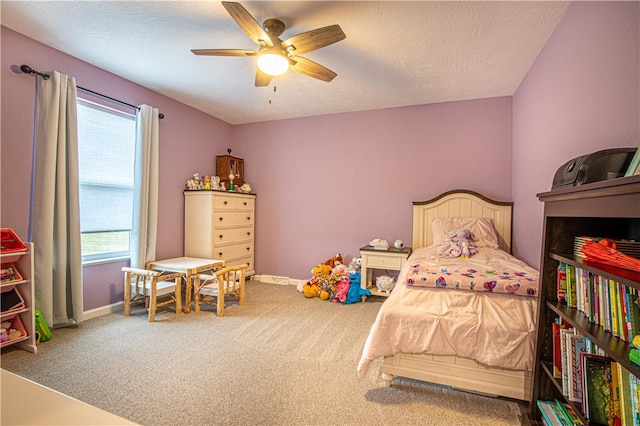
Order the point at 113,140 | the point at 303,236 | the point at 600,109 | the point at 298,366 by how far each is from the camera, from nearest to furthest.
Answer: the point at 600,109, the point at 298,366, the point at 113,140, the point at 303,236

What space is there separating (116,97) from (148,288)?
203 cm

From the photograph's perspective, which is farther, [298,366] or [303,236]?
[303,236]

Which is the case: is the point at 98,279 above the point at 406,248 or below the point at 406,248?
below

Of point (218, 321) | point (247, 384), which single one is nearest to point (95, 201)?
point (218, 321)

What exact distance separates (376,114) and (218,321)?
125 inches

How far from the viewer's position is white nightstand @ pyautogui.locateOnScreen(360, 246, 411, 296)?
139 inches

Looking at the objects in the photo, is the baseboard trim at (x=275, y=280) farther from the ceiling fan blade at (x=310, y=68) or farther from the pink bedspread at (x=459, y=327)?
the ceiling fan blade at (x=310, y=68)

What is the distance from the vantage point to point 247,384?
188cm

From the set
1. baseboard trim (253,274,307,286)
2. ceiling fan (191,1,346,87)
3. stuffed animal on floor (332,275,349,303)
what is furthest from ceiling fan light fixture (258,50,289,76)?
baseboard trim (253,274,307,286)

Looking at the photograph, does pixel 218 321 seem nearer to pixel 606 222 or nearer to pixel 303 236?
pixel 303 236

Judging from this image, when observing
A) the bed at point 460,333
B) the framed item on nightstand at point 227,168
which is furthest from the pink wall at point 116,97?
the bed at point 460,333

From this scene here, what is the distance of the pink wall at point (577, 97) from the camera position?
1.42m

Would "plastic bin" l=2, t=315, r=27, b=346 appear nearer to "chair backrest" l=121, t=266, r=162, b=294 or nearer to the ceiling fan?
"chair backrest" l=121, t=266, r=162, b=294

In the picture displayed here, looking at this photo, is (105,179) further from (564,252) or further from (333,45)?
(564,252)
